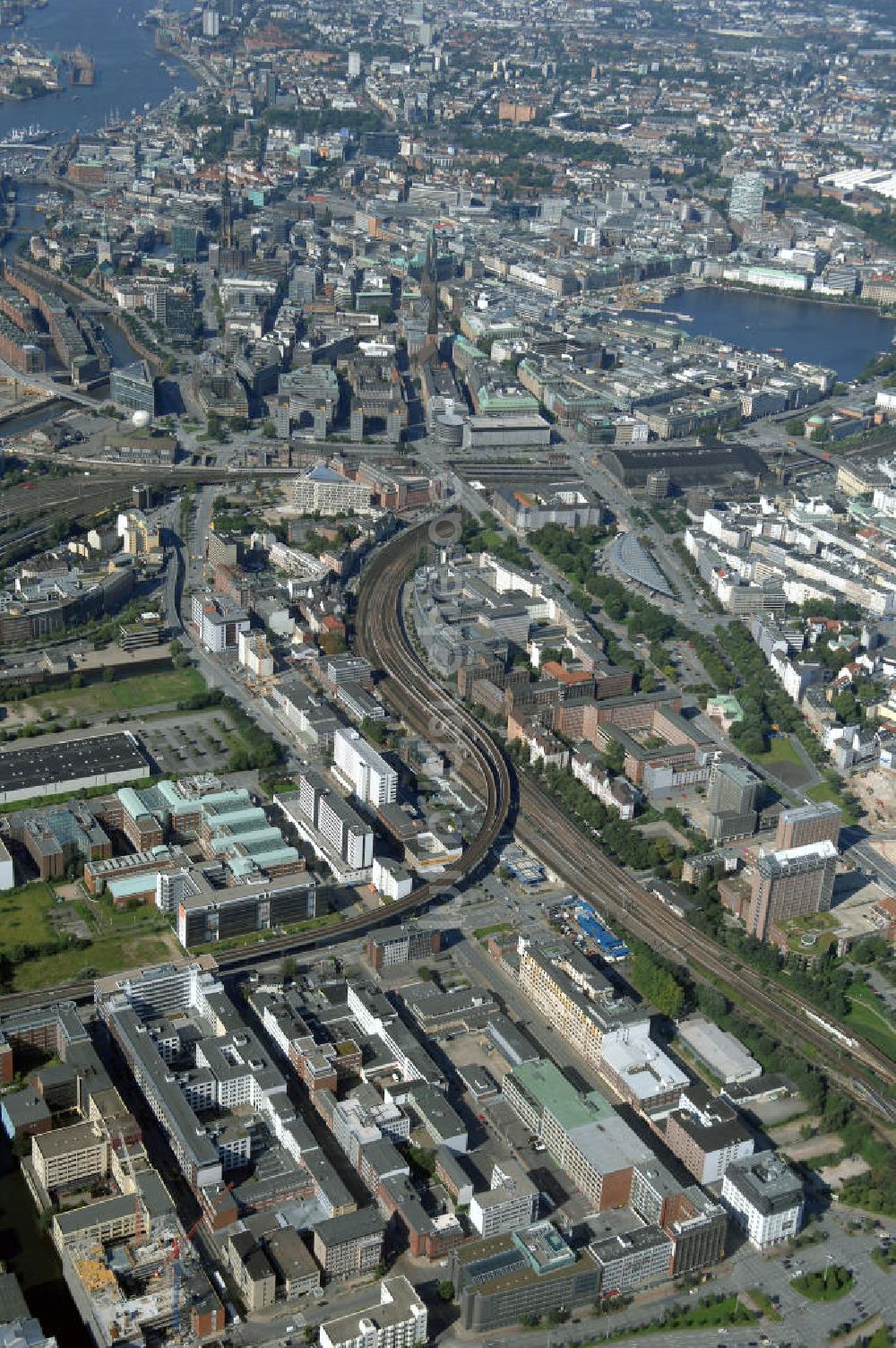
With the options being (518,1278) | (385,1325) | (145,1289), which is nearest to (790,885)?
(518,1278)

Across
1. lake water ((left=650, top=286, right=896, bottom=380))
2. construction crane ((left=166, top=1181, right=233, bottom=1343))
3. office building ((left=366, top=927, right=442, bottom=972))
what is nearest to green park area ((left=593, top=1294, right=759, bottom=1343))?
construction crane ((left=166, top=1181, right=233, bottom=1343))

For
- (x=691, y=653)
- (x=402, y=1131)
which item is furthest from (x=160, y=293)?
(x=402, y=1131)

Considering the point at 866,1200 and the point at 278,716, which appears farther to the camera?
the point at 278,716

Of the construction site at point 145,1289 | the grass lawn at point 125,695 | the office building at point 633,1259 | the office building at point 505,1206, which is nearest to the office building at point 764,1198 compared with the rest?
the office building at point 633,1259

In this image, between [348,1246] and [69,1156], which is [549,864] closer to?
[348,1246]

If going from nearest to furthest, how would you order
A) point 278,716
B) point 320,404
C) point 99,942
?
1. point 99,942
2. point 278,716
3. point 320,404

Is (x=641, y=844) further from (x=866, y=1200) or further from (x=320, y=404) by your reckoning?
(x=320, y=404)

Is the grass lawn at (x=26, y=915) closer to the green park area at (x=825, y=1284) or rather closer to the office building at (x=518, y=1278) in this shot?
the office building at (x=518, y=1278)
